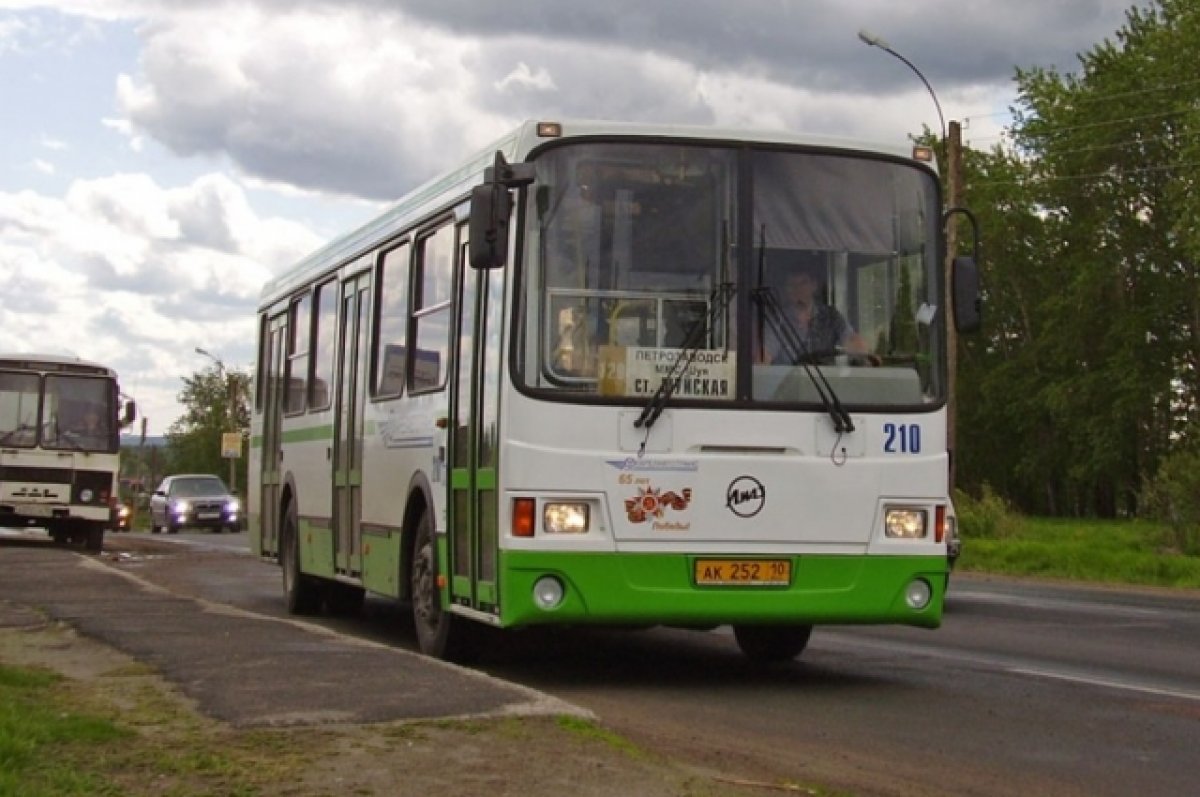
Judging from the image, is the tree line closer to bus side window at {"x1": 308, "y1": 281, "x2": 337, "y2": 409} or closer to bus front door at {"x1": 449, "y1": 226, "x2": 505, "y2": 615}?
bus side window at {"x1": 308, "y1": 281, "x2": 337, "y2": 409}

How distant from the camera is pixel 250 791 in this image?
7.30m

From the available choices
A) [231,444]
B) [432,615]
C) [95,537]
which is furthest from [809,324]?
[231,444]

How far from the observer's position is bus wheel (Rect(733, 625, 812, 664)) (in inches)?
541

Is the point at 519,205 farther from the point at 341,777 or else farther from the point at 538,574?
the point at 341,777

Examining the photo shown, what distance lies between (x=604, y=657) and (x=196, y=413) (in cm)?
10008

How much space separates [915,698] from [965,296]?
7.60 ft

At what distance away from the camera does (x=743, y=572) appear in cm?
1191

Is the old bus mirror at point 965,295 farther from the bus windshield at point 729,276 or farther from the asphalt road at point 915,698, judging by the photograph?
the asphalt road at point 915,698

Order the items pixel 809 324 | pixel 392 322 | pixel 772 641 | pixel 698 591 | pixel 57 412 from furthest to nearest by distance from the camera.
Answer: pixel 57 412 < pixel 392 322 < pixel 772 641 < pixel 809 324 < pixel 698 591

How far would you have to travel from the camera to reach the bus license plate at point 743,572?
11.9m

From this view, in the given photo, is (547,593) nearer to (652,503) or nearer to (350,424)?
(652,503)

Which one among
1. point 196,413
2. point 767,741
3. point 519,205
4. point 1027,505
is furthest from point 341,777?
point 196,413

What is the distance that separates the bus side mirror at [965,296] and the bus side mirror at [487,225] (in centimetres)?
266

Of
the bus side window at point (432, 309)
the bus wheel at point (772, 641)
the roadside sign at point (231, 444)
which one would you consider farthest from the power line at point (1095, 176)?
the bus side window at point (432, 309)
